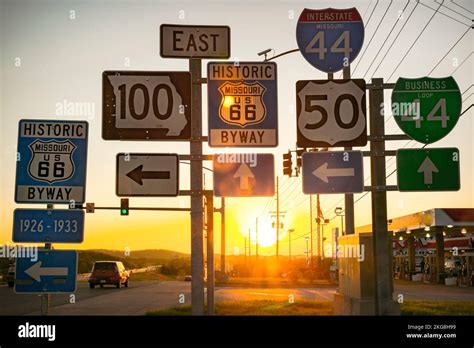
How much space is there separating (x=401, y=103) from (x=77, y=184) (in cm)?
437

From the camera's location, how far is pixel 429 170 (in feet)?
27.7

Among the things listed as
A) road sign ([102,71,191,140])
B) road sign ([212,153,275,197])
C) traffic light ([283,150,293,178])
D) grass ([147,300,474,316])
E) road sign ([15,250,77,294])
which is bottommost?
grass ([147,300,474,316])

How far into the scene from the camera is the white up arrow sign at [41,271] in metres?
6.73

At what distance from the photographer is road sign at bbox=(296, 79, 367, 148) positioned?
8.21 meters

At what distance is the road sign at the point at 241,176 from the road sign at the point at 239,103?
0.19 m

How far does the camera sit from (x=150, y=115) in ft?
25.4

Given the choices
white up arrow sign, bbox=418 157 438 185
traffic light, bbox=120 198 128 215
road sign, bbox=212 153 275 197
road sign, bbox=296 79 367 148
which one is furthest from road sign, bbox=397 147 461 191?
traffic light, bbox=120 198 128 215

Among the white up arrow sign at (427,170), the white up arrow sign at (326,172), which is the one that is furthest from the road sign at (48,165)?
the white up arrow sign at (427,170)

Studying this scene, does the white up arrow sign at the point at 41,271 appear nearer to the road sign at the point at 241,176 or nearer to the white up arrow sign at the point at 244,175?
the road sign at the point at 241,176

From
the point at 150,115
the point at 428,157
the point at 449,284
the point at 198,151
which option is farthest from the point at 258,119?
the point at 449,284

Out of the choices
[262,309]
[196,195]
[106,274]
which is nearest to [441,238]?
[106,274]

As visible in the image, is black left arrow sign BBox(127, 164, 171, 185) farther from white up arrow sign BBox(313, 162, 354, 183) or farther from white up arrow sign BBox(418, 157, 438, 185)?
white up arrow sign BBox(418, 157, 438, 185)

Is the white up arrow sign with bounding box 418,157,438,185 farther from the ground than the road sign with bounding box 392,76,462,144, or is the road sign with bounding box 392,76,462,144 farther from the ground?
the road sign with bounding box 392,76,462,144

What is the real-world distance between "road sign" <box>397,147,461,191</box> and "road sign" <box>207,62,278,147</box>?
6.66 ft
